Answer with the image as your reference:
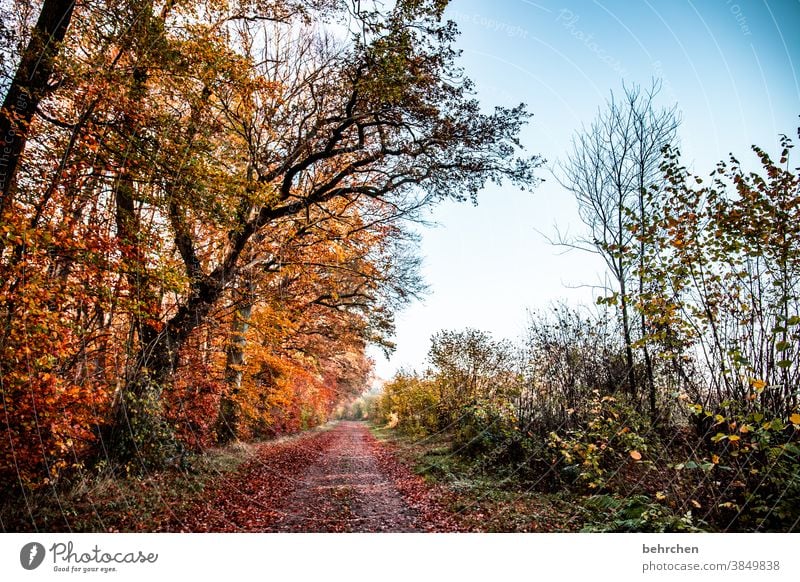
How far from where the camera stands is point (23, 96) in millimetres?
3646

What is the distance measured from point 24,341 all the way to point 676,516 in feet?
19.8

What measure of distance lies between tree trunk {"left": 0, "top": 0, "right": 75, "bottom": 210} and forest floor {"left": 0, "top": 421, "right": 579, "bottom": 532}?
326cm

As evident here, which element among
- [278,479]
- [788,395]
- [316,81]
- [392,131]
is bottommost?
[278,479]

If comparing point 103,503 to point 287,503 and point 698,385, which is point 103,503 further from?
point 698,385

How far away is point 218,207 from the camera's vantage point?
17.0ft

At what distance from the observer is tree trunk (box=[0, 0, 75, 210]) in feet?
11.4

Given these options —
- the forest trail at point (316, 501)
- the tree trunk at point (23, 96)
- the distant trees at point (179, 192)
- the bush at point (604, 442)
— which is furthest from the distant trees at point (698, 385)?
the tree trunk at point (23, 96)

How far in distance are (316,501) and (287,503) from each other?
1.40 feet
